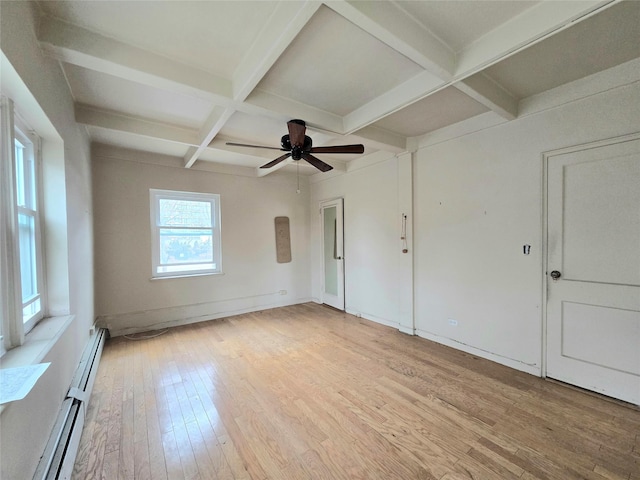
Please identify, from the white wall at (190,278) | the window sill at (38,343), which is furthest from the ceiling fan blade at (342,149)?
the window sill at (38,343)

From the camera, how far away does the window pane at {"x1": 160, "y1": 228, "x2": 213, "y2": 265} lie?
4.24 metres

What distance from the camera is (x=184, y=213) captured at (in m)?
4.41

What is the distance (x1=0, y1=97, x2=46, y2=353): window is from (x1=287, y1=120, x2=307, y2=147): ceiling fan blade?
1854 millimetres

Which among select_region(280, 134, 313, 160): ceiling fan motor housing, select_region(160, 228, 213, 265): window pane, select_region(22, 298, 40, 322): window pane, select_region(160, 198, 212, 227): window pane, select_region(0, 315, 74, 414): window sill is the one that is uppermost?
select_region(280, 134, 313, 160): ceiling fan motor housing

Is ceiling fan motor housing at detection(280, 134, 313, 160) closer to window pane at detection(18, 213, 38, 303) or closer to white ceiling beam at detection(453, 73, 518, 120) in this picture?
white ceiling beam at detection(453, 73, 518, 120)

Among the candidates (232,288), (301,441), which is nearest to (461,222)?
(301,441)

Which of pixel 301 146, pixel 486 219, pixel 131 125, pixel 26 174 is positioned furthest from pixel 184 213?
pixel 486 219

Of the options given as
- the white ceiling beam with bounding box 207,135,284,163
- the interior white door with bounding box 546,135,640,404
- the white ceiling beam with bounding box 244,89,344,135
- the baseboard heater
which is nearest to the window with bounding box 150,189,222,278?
the white ceiling beam with bounding box 207,135,284,163

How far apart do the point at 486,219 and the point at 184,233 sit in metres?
4.28

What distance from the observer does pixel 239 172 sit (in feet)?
15.7

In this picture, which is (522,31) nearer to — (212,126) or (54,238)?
(212,126)

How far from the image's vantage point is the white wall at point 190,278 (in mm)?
3801

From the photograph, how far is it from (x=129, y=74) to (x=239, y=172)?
2850mm

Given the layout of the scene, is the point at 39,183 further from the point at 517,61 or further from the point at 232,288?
the point at 517,61
